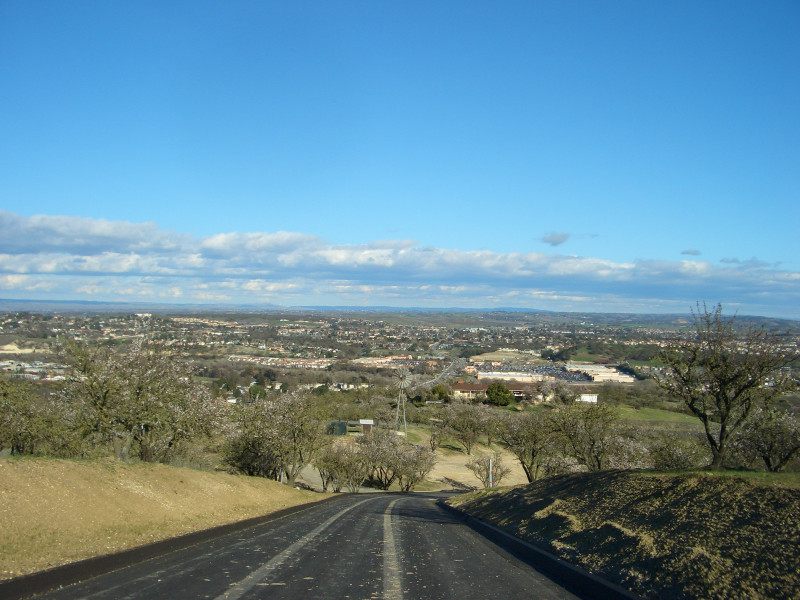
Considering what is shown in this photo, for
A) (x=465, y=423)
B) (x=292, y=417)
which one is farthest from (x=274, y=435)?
(x=465, y=423)

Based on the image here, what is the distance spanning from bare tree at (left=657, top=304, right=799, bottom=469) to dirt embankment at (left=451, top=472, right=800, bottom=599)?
2.56 metres

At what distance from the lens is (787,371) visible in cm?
1444

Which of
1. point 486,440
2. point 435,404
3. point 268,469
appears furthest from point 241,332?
point 268,469

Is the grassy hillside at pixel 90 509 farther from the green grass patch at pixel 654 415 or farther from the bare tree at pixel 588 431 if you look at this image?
the green grass patch at pixel 654 415

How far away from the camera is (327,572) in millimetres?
8023

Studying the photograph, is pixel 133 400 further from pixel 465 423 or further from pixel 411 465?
pixel 465 423

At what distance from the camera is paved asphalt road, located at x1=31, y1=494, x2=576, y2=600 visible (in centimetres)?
674

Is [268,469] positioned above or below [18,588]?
below

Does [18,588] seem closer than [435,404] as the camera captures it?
Yes

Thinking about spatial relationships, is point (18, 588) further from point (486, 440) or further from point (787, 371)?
point (486, 440)

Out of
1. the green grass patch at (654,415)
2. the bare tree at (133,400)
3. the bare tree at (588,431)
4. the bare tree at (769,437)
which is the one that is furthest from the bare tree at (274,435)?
the green grass patch at (654,415)

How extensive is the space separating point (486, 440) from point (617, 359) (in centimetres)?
6778

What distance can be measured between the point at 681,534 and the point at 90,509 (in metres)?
10.0

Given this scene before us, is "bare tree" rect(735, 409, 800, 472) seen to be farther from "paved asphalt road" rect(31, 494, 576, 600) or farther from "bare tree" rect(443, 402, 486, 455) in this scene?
"bare tree" rect(443, 402, 486, 455)
